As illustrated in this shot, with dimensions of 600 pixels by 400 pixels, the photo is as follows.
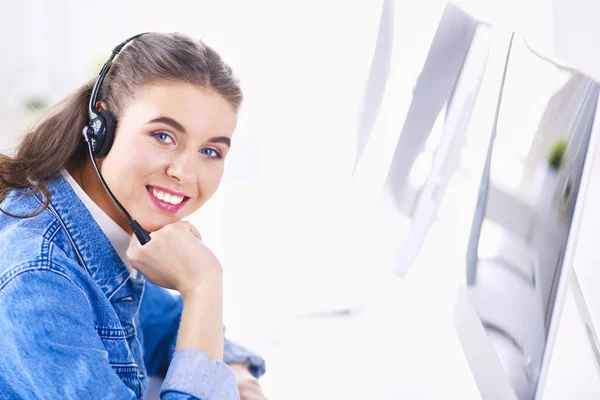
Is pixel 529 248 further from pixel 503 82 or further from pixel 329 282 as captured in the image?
pixel 329 282

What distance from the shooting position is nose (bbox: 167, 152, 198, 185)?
77 centimetres

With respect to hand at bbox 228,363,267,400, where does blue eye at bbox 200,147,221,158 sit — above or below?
above

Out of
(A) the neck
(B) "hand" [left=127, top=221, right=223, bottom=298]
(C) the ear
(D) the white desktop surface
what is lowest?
(D) the white desktop surface

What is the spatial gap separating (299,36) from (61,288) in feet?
5.04

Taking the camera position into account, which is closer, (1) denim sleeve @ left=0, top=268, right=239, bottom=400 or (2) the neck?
(1) denim sleeve @ left=0, top=268, right=239, bottom=400

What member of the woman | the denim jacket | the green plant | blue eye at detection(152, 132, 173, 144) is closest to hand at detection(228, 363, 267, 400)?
the woman

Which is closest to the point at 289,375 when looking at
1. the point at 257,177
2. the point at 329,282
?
the point at 329,282

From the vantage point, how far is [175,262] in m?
0.77

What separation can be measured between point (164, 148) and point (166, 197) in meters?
0.07

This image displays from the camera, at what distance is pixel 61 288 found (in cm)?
64

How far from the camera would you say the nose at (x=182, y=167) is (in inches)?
30.3

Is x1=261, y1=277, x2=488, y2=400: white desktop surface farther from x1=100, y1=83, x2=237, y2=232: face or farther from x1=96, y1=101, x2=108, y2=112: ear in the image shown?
x1=96, y1=101, x2=108, y2=112: ear

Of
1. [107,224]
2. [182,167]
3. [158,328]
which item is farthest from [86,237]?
[158,328]

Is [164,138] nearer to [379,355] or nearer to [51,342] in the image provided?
[51,342]
